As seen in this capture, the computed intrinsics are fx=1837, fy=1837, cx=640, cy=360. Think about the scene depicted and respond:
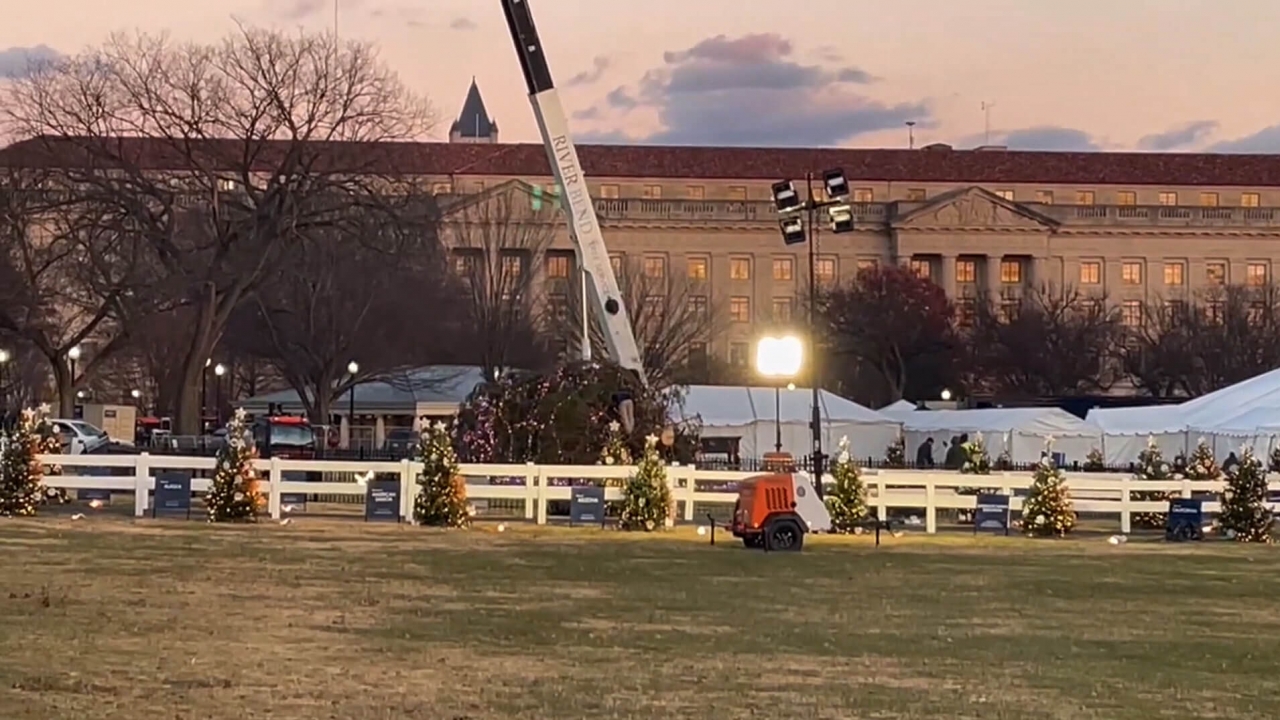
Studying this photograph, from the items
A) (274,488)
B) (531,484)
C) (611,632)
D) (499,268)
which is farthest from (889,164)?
(611,632)

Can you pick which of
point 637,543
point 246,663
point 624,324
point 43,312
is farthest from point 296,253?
point 246,663

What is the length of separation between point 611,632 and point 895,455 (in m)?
37.7

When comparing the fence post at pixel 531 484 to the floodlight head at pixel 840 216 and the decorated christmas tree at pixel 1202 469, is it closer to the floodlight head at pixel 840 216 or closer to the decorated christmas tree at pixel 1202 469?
the floodlight head at pixel 840 216

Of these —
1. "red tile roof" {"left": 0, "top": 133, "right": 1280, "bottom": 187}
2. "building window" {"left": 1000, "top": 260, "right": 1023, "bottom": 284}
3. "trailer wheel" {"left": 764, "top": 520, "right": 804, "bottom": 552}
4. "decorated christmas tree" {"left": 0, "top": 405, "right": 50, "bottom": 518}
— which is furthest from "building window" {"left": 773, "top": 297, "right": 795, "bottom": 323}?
"trailer wheel" {"left": 764, "top": 520, "right": 804, "bottom": 552}

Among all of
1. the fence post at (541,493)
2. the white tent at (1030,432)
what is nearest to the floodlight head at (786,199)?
the fence post at (541,493)

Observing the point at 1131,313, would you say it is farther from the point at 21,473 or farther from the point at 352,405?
the point at 21,473

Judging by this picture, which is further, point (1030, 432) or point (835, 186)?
point (1030, 432)

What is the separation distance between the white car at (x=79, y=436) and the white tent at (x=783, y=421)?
57.6 ft

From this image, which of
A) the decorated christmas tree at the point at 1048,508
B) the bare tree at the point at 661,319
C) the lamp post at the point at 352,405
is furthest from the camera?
the bare tree at the point at 661,319

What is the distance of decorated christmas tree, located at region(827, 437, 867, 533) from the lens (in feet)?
94.5

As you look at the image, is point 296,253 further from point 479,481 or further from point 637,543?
point 637,543

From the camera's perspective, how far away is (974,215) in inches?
4478

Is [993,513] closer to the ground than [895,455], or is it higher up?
closer to the ground

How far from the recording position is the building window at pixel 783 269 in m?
115
